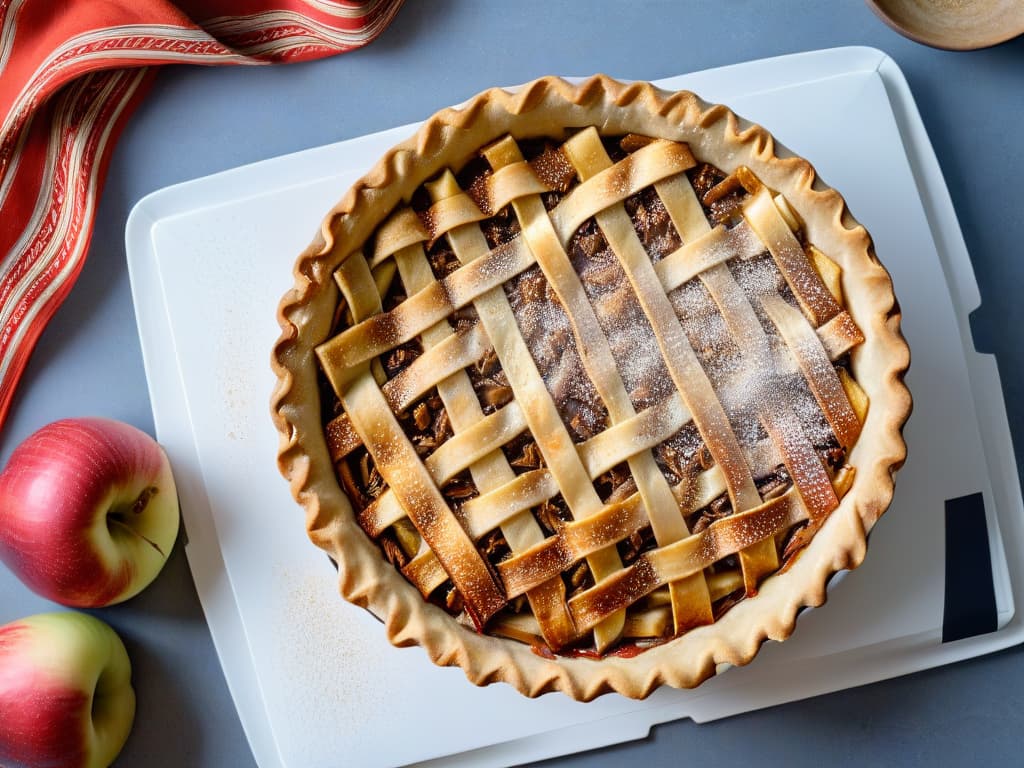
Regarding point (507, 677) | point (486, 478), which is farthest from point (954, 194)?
point (507, 677)

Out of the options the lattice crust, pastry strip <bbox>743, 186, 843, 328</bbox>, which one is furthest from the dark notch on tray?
pastry strip <bbox>743, 186, 843, 328</bbox>

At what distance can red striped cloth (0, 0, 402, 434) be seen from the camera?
1.55 m

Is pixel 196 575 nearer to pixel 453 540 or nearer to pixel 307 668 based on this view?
pixel 307 668

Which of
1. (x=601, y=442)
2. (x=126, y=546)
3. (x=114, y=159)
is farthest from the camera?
(x=114, y=159)

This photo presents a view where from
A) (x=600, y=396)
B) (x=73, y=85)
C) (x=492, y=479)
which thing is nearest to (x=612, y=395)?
(x=600, y=396)

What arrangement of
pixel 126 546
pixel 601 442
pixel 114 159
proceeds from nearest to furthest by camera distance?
1. pixel 601 442
2. pixel 126 546
3. pixel 114 159

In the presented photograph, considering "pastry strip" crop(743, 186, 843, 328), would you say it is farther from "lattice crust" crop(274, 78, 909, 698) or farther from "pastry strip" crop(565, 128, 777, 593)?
"pastry strip" crop(565, 128, 777, 593)

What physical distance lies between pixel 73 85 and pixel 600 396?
1.08 m

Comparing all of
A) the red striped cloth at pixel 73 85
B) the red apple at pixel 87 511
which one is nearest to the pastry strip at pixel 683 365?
the red striped cloth at pixel 73 85

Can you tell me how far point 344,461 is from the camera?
1.29m

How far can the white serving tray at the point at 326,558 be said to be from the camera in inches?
→ 57.7

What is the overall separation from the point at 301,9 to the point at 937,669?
1530 mm

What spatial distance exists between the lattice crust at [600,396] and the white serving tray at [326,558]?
10.5 inches

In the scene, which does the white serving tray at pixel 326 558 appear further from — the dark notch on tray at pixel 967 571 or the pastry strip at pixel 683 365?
the pastry strip at pixel 683 365
